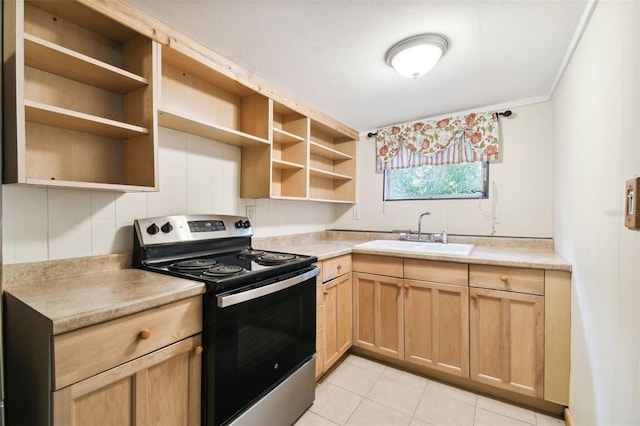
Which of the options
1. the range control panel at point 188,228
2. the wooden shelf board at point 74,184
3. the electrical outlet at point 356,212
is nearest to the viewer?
the wooden shelf board at point 74,184

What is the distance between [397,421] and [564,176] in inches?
70.1

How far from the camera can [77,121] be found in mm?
1150

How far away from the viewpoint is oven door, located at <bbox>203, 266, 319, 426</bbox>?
116 centimetres

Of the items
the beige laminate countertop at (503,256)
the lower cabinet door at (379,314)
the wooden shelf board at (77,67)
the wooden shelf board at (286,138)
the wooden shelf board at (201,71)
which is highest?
the wooden shelf board at (201,71)

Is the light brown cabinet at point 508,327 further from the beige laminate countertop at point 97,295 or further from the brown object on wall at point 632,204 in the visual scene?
the beige laminate countertop at point 97,295

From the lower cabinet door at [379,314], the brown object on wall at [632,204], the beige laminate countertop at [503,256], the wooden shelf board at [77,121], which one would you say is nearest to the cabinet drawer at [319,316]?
the beige laminate countertop at [503,256]

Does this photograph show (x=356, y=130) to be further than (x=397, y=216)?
Yes

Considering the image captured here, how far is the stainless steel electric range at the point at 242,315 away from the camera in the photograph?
3.83 ft

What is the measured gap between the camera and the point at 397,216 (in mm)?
2820

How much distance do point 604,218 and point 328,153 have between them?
82.7 inches

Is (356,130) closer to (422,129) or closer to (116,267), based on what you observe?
(422,129)

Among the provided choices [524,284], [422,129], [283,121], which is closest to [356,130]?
[422,129]

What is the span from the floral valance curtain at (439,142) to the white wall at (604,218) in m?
0.69

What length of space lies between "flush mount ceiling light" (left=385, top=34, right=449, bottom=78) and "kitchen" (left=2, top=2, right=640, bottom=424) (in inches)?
24.2
